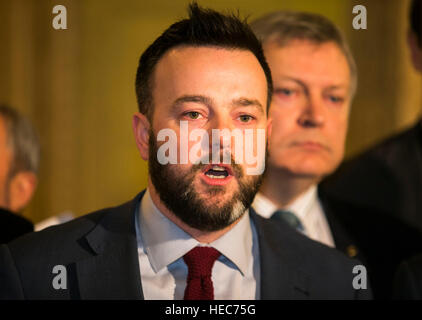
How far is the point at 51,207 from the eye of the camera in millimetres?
2633

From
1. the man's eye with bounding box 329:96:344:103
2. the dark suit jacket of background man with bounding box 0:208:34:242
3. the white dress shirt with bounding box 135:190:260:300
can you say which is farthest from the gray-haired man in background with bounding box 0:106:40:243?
the man's eye with bounding box 329:96:344:103

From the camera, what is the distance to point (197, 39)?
1378 millimetres

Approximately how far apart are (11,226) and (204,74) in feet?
2.43

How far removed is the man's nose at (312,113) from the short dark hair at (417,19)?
1.02 meters

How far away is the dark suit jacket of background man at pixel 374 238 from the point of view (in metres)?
2.02

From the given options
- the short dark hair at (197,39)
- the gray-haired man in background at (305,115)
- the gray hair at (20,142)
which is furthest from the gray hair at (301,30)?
the gray hair at (20,142)

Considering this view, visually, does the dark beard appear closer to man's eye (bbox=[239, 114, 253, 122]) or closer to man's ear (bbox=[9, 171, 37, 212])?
man's eye (bbox=[239, 114, 253, 122])

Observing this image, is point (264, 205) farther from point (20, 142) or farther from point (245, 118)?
point (20, 142)

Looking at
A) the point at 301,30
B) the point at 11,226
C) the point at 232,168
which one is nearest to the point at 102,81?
the point at 11,226

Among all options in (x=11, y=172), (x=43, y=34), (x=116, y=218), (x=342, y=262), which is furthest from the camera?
(x=43, y=34)
